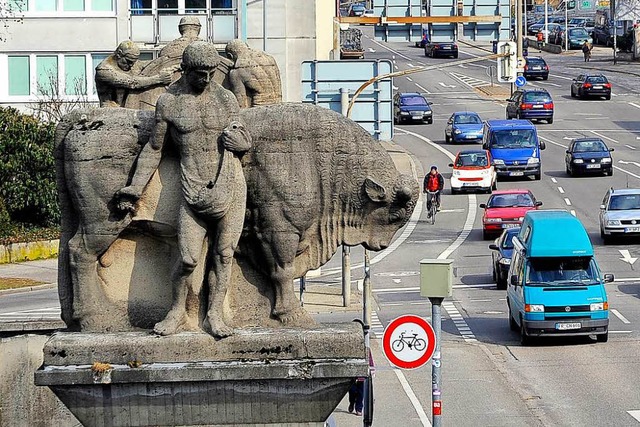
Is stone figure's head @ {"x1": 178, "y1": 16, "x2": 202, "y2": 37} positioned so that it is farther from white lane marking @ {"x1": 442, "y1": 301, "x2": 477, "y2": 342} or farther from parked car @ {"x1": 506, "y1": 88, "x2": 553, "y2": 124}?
parked car @ {"x1": 506, "y1": 88, "x2": 553, "y2": 124}

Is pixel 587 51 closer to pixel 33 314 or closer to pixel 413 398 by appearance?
pixel 33 314

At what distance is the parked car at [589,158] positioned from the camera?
214 feet

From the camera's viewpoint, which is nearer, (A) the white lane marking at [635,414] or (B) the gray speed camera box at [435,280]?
(B) the gray speed camera box at [435,280]

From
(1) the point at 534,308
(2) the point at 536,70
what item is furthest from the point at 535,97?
(1) the point at 534,308

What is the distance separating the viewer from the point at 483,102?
99000mm

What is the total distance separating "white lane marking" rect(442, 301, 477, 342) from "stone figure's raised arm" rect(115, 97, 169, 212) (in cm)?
2191

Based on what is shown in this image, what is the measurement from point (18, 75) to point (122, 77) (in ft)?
152

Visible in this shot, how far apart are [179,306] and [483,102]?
87.6 metres

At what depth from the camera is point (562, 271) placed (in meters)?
32.9

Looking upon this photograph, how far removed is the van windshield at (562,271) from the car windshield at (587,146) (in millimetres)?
33412

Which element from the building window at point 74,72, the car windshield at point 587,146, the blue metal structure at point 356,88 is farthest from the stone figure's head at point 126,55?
the car windshield at point 587,146

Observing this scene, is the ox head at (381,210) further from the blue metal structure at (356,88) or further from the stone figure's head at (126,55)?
the blue metal structure at (356,88)

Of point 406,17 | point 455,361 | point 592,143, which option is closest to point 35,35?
point 406,17

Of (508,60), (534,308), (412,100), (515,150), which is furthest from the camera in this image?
(412,100)
